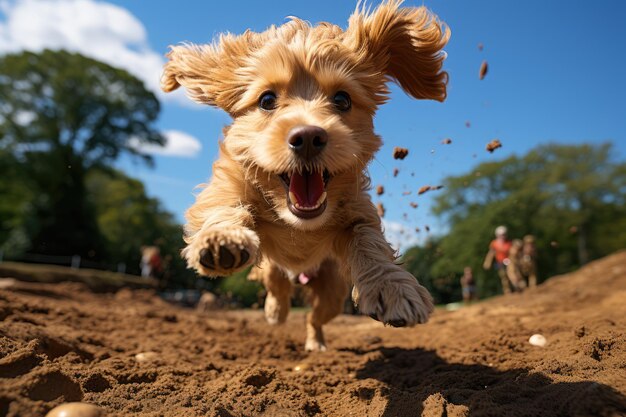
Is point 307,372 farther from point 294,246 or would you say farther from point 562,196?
point 562,196

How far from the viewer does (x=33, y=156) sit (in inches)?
1348

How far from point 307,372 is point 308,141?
1.80 meters

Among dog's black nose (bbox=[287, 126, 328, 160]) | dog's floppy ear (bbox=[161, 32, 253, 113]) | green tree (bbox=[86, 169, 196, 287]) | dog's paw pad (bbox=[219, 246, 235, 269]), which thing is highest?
green tree (bbox=[86, 169, 196, 287])

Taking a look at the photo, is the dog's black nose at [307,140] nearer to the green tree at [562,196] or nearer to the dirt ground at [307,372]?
the dirt ground at [307,372]

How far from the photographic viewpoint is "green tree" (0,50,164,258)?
33.4m

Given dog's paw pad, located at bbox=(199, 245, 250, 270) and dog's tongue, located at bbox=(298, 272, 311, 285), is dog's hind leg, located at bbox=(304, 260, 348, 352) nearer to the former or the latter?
dog's tongue, located at bbox=(298, 272, 311, 285)

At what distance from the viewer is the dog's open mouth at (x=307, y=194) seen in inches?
128

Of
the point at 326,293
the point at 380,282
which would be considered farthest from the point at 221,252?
the point at 326,293

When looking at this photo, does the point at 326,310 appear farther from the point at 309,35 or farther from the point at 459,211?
the point at 459,211

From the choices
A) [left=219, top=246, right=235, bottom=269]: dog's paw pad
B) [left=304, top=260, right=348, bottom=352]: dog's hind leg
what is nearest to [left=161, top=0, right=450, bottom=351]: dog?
[left=219, top=246, right=235, bottom=269]: dog's paw pad

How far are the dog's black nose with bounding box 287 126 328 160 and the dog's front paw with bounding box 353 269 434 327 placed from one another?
863mm

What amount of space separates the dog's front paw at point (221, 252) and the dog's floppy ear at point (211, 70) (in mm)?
1189

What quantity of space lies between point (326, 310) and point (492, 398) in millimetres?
2689

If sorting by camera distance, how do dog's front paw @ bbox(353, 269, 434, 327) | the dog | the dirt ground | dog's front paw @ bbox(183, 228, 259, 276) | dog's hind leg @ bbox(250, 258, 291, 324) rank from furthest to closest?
dog's hind leg @ bbox(250, 258, 291, 324)
the dog
dog's front paw @ bbox(183, 228, 259, 276)
dog's front paw @ bbox(353, 269, 434, 327)
the dirt ground
